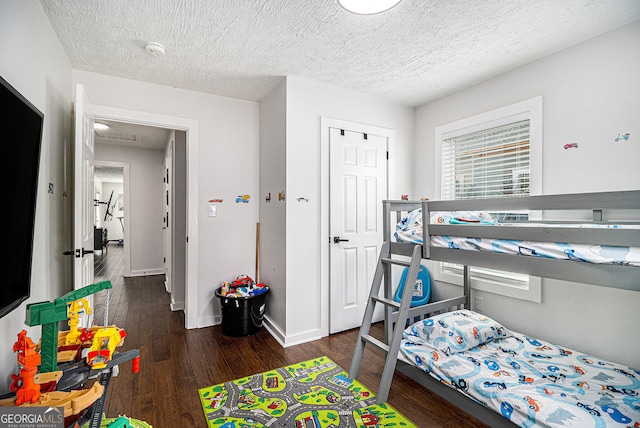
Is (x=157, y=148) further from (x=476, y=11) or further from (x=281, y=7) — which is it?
(x=476, y=11)

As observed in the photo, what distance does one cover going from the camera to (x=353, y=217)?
3322 millimetres

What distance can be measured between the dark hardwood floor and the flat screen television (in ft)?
3.80

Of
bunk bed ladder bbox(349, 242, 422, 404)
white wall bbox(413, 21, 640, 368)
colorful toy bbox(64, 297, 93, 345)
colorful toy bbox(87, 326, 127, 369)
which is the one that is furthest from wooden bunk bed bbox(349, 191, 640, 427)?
colorful toy bbox(64, 297, 93, 345)

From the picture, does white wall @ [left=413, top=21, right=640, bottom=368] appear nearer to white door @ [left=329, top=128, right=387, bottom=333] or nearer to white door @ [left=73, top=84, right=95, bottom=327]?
white door @ [left=329, top=128, right=387, bottom=333]

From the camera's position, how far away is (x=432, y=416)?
1.93m

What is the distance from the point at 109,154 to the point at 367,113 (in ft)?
16.3

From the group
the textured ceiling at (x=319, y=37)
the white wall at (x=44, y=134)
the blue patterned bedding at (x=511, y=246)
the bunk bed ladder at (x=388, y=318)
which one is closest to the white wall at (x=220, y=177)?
the textured ceiling at (x=319, y=37)

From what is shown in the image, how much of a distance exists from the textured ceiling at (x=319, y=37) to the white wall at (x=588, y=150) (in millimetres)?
170

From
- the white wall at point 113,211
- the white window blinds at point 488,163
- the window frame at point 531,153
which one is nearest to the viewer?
the window frame at point 531,153

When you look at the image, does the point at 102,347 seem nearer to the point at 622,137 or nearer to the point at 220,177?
the point at 220,177

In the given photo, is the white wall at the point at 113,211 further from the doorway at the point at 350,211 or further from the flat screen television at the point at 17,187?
the flat screen television at the point at 17,187

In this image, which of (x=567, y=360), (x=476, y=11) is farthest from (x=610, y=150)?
(x=567, y=360)

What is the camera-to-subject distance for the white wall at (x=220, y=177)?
3262 mm

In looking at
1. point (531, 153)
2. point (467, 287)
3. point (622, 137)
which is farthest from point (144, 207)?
point (622, 137)
